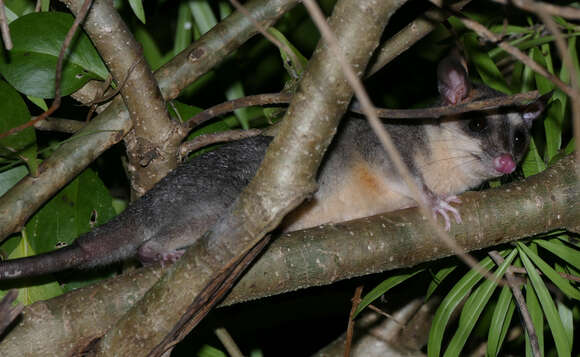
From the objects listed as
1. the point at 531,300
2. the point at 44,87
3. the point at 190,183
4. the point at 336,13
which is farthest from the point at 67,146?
the point at 531,300

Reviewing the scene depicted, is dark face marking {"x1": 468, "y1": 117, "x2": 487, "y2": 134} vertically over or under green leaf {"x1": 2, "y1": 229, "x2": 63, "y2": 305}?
under

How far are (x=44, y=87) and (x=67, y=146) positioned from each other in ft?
0.93

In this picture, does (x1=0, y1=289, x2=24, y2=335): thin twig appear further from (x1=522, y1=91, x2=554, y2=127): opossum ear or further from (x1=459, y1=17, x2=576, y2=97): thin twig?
(x1=522, y1=91, x2=554, y2=127): opossum ear

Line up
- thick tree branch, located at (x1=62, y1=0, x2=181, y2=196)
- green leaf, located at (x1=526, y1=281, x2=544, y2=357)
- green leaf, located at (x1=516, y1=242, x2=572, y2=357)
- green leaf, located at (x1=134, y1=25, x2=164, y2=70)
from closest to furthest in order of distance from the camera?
thick tree branch, located at (x1=62, y1=0, x2=181, y2=196), green leaf, located at (x1=516, y1=242, x2=572, y2=357), green leaf, located at (x1=526, y1=281, x2=544, y2=357), green leaf, located at (x1=134, y1=25, x2=164, y2=70)

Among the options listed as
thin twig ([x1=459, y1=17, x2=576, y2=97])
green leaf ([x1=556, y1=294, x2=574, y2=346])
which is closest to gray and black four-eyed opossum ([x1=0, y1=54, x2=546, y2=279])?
green leaf ([x1=556, y1=294, x2=574, y2=346])

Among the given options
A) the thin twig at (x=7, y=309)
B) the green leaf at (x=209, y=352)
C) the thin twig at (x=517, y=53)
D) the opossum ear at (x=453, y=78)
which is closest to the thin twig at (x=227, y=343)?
the green leaf at (x=209, y=352)

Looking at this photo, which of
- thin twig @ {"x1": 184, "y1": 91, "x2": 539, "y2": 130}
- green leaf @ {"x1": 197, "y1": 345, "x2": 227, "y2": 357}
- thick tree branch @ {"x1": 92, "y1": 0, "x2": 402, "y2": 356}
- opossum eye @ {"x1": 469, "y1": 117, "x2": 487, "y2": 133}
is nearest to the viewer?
thick tree branch @ {"x1": 92, "y1": 0, "x2": 402, "y2": 356}

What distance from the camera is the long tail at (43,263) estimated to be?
2.23 meters

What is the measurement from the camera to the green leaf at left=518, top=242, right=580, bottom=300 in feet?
9.12

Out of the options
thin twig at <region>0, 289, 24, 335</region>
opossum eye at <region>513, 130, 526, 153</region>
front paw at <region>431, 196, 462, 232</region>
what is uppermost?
thin twig at <region>0, 289, 24, 335</region>

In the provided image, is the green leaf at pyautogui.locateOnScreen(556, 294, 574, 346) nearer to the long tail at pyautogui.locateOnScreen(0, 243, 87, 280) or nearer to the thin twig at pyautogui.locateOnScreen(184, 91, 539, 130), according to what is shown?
the thin twig at pyautogui.locateOnScreen(184, 91, 539, 130)

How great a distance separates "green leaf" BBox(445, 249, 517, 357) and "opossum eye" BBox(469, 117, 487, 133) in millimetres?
739

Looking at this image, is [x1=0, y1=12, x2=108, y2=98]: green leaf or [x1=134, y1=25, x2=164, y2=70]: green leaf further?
[x1=134, y1=25, x2=164, y2=70]: green leaf

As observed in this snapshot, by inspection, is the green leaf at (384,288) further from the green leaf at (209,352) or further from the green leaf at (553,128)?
the green leaf at (553,128)
